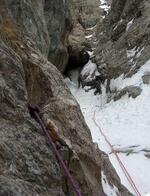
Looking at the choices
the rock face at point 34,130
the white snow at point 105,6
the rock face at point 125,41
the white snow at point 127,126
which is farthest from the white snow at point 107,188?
the white snow at point 105,6

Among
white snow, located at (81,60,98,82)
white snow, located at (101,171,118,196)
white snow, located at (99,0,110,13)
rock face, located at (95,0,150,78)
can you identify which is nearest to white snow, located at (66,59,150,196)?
white snow, located at (101,171,118,196)

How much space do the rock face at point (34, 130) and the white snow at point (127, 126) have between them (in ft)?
3.90

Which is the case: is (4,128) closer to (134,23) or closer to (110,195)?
(110,195)

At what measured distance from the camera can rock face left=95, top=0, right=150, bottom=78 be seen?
24391mm

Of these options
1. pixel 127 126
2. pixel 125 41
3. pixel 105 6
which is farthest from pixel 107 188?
pixel 105 6

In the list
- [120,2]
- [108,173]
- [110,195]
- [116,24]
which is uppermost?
[120,2]

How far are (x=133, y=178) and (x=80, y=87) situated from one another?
17.4 m

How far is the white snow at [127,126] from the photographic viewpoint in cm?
1244

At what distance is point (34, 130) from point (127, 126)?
464 inches

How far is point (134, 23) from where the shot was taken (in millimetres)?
27734

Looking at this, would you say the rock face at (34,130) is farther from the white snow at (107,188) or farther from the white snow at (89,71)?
the white snow at (89,71)

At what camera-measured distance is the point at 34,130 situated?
577 cm

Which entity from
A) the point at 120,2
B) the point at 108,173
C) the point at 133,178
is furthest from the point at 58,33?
the point at 108,173

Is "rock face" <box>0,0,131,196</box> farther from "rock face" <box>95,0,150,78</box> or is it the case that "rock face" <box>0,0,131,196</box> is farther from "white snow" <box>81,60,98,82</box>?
"white snow" <box>81,60,98,82</box>
